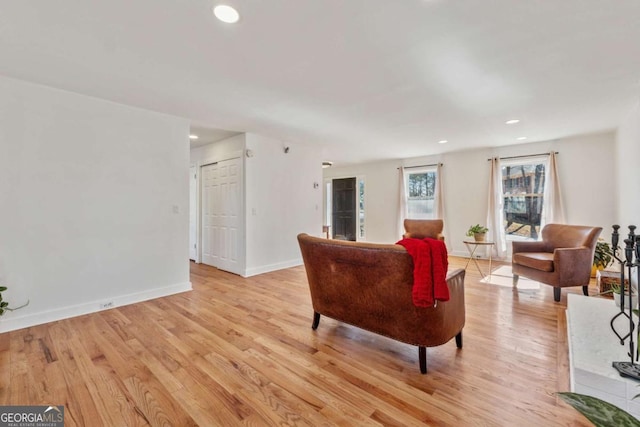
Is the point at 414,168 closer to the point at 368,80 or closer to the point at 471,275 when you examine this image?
the point at 471,275

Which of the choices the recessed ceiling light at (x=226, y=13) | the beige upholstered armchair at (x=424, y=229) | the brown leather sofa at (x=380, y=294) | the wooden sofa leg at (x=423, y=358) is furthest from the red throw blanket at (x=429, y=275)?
the beige upholstered armchair at (x=424, y=229)

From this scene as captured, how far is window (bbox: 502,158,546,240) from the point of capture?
17.2 ft

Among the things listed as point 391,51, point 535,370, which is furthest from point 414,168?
point 535,370

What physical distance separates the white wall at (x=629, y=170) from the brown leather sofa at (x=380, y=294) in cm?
290

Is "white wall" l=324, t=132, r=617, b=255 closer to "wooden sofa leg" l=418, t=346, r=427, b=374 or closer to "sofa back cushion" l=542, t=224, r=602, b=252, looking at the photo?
"sofa back cushion" l=542, t=224, r=602, b=252

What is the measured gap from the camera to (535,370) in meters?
1.91

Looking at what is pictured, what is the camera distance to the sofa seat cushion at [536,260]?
10.8 feet

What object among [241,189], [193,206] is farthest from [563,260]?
[193,206]

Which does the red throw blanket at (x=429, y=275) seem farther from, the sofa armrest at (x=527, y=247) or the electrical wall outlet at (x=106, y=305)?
the electrical wall outlet at (x=106, y=305)

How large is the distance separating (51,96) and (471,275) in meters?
→ 5.76

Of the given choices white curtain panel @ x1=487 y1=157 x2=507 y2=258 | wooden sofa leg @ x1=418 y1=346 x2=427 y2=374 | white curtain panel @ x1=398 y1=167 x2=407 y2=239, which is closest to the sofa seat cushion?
white curtain panel @ x1=487 y1=157 x2=507 y2=258

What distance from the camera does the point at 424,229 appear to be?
17.9ft

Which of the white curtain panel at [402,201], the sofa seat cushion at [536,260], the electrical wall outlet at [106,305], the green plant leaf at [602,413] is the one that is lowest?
the electrical wall outlet at [106,305]

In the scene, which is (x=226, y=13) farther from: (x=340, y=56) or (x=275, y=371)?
(x=275, y=371)
